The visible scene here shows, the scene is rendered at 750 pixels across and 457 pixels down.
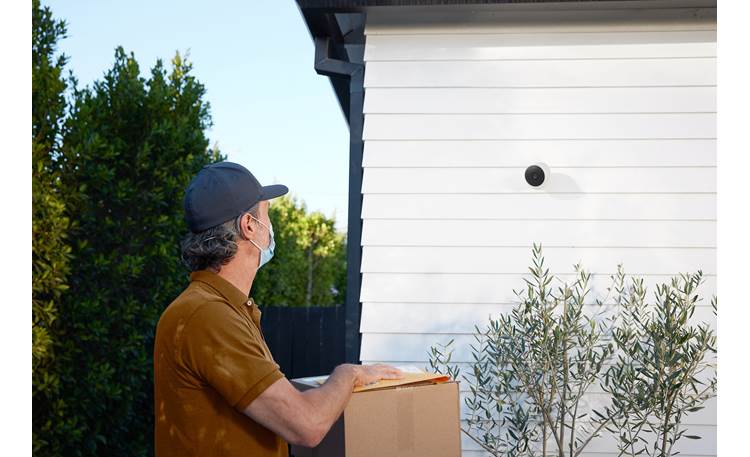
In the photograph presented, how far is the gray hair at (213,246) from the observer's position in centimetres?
218

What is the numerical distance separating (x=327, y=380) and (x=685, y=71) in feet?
10.5

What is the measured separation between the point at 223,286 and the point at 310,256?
1177 centimetres

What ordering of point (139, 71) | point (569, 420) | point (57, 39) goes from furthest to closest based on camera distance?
point (139, 71), point (57, 39), point (569, 420)

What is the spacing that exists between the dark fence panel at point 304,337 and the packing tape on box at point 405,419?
6.21 m

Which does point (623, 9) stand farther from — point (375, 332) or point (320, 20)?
point (375, 332)

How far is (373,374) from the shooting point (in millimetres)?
2072

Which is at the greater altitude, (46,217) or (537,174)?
(537,174)

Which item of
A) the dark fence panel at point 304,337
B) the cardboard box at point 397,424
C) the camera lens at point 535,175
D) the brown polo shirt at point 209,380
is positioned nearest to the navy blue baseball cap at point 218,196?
the brown polo shirt at point 209,380

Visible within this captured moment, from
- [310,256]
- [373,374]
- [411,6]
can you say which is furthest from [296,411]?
[310,256]

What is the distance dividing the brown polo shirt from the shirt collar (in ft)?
0.34

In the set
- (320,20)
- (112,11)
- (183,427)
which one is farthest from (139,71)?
(112,11)

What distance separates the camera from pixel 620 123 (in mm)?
4254

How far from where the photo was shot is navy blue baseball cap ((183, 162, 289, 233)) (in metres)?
2.19

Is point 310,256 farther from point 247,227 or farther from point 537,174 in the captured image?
point 247,227
